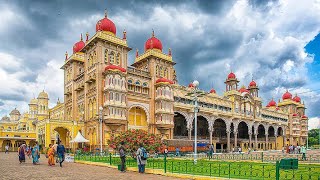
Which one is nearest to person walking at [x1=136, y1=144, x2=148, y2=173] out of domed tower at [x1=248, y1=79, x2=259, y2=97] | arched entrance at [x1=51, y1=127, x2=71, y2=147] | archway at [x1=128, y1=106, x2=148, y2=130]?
archway at [x1=128, y1=106, x2=148, y2=130]

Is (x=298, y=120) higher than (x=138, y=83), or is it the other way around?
(x=138, y=83)

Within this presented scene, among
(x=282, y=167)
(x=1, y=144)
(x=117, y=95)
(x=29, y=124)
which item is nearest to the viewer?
(x=282, y=167)

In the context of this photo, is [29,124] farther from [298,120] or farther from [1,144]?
[298,120]

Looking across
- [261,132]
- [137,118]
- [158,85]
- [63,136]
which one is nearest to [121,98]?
[137,118]

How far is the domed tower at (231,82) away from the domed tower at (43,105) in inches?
1745

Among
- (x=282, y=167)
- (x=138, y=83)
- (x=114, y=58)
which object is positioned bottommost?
(x=282, y=167)

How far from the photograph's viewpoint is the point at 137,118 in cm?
4547

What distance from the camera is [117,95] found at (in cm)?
4062

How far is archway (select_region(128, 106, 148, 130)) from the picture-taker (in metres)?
44.5

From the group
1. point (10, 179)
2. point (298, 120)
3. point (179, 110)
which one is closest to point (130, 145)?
point (10, 179)

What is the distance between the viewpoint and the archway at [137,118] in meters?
44.5

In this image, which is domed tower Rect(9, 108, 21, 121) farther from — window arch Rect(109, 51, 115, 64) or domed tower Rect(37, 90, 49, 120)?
window arch Rect(109, 51, 115, 64)

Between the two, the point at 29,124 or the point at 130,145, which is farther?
the point at 29,124

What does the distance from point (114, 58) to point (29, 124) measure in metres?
49.3
